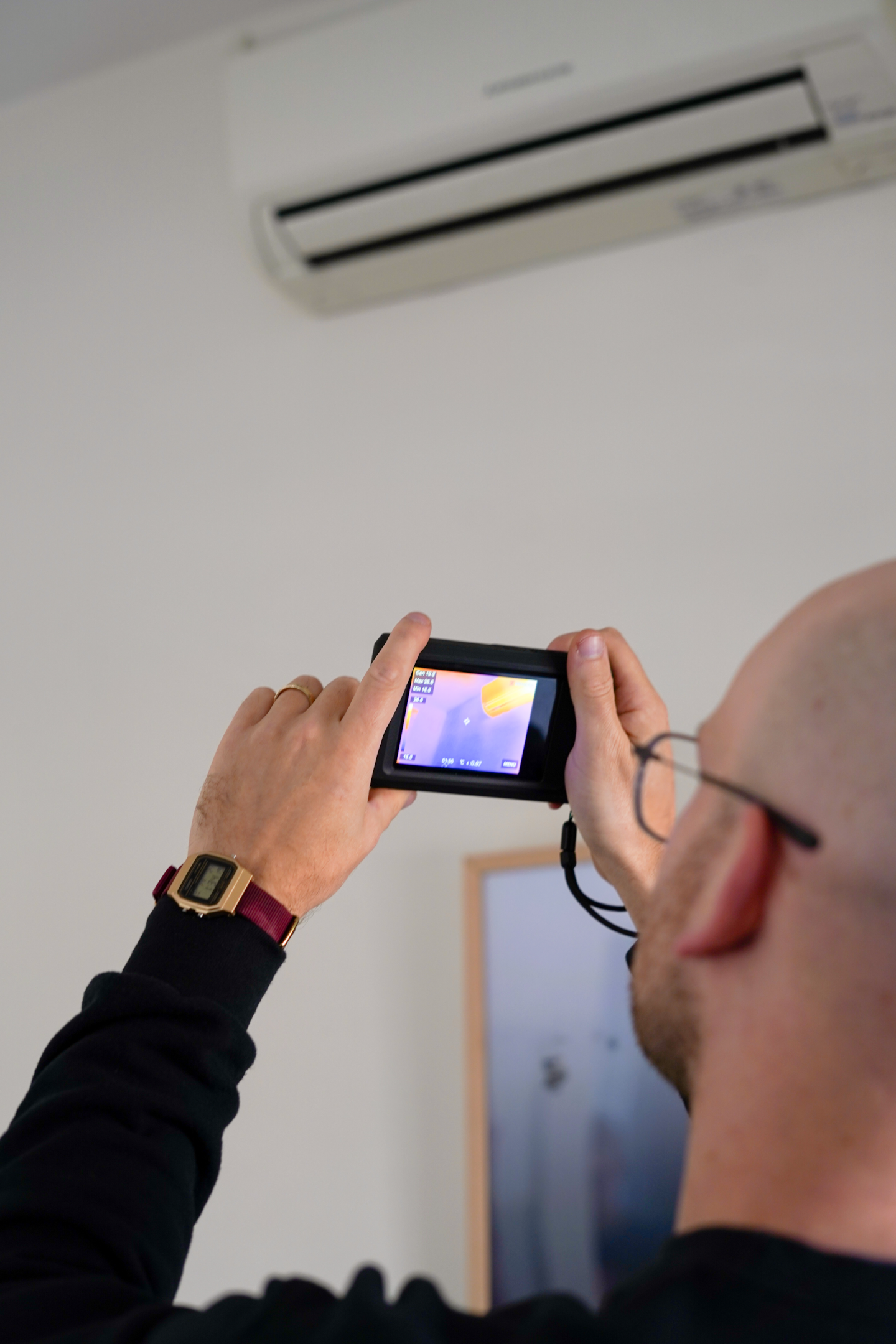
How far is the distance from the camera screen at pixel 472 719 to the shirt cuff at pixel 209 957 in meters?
0.21

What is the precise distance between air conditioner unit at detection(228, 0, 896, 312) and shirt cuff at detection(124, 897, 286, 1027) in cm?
119

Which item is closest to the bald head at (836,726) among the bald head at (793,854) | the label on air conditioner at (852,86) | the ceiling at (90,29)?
the bald head at (793,854)

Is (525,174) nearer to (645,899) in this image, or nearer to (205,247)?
(205,247)

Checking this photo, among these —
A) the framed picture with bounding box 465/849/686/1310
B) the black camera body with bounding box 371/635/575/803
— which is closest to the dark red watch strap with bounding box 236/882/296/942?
the black camera body with bounding box 371/635/575/803

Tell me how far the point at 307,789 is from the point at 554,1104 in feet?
2.31

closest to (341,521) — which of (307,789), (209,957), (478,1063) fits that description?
(478,1063)

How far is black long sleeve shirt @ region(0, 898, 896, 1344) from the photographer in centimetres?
44

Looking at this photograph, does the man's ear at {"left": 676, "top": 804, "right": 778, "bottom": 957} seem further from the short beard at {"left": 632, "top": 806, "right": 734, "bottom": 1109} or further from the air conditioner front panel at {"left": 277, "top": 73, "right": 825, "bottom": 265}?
the air conditioner front panel at {"left": 277, "top": 73, "right": 825, "bottom": 265}

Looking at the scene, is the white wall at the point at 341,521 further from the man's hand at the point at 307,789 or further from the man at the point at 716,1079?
the man at the point at 716,1079

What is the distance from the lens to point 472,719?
0.87m

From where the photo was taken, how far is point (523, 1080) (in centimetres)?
132

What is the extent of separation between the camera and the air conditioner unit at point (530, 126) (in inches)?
54.0

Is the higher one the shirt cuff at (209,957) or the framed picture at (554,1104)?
the shirt cuff at (209,957)

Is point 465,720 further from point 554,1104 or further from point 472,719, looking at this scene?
point 554,1104
